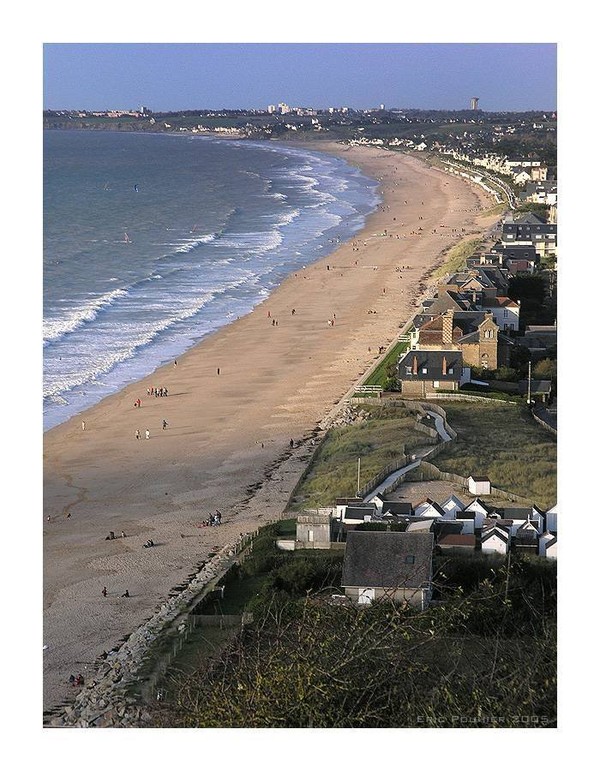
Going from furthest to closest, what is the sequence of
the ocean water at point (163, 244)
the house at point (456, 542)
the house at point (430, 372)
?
1. the ocean water at point (163, 244)
2. the house at point (430, 372)
3. the house at point (456, 542)

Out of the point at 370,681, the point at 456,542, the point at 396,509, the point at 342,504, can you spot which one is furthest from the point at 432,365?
the point at 370,681

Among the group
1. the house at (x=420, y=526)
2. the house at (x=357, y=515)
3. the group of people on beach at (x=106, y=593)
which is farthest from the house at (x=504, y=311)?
the group of people on beach at (x=106, y=593)

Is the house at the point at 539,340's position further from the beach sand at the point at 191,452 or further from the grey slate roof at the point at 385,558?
the grey slate roof at the point at 385,558

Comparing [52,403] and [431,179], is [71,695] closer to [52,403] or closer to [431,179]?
[52,403]
